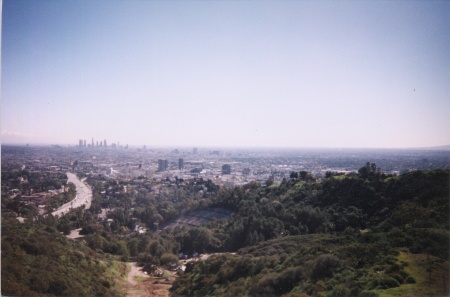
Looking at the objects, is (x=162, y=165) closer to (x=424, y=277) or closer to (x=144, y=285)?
(x=144, y=285)

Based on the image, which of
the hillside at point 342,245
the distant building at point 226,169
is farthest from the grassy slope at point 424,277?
the distant building at point 226,169

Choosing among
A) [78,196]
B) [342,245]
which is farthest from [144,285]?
[78,196]

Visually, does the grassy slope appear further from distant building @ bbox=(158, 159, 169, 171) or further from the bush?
distant building @ bbox=(158, 159, 169, 171)

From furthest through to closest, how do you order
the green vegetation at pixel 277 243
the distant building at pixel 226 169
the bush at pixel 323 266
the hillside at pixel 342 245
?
the distant building at pixel 226 169 → the bush at pixel 323 266 → the green vegetation at pixel 277 243 → the hillside at pixel 342 245

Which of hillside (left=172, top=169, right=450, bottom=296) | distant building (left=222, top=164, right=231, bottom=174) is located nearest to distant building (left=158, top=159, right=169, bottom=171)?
distant building (left=222, top=164, right=231, bottom=174)

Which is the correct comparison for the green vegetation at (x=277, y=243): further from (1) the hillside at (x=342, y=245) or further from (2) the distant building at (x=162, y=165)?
(2) the distant building at (x=162, y=165)

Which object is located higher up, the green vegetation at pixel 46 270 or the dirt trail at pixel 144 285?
the green vegetation at pixel 46 270

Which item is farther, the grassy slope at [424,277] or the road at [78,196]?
the road at [78,196]
